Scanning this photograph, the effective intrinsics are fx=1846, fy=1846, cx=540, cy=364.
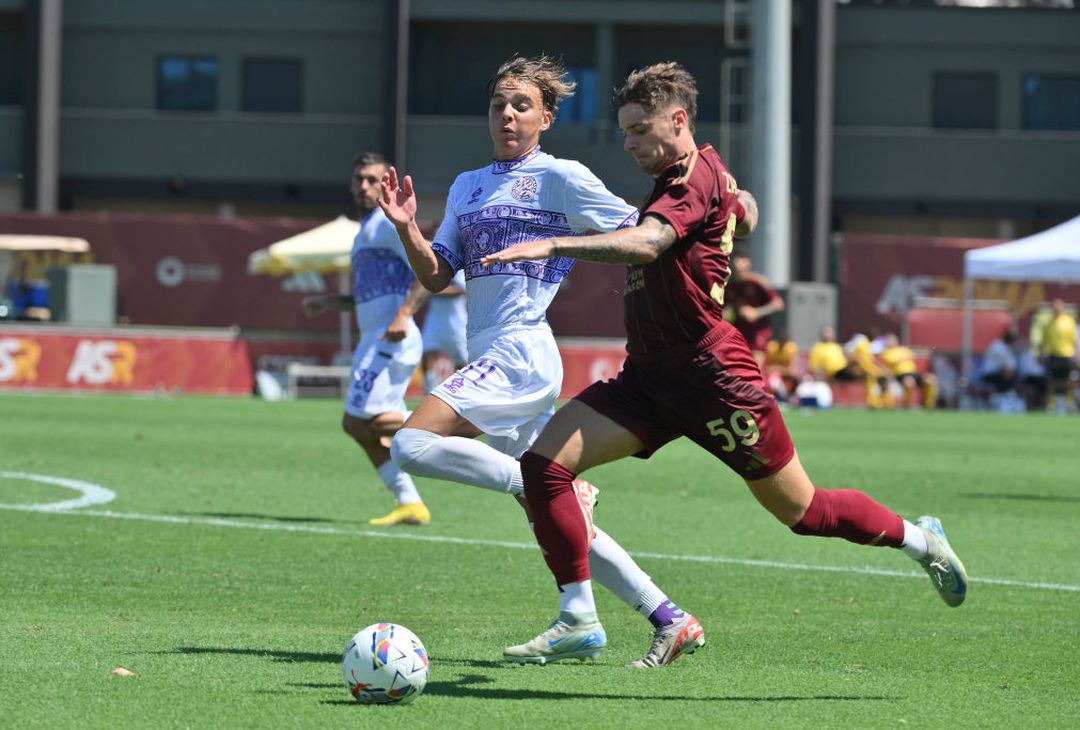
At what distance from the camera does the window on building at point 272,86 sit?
47.4m

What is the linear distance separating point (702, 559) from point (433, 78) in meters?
38.8

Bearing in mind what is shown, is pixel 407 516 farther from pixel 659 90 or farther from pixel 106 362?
pixel 106 362

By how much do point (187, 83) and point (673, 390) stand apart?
43.0 meters

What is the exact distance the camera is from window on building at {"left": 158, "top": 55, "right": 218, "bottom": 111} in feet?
156

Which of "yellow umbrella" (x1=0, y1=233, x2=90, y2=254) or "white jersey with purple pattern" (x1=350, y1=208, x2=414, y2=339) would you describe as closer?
"white jersey with purple pattern" (x1=350, y1=208, x2=414, y2=339)

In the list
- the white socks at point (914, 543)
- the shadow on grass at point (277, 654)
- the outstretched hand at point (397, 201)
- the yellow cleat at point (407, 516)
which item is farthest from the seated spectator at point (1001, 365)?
the shadow on grass at point (277, 654)

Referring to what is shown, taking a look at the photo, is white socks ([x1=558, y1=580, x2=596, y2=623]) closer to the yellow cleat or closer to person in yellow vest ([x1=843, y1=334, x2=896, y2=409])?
the yellow cleat

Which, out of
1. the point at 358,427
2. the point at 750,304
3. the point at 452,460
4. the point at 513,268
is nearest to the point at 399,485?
the point at 358,427

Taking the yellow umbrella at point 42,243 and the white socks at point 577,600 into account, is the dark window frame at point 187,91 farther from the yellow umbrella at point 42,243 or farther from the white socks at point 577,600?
the white socks at point 577,600

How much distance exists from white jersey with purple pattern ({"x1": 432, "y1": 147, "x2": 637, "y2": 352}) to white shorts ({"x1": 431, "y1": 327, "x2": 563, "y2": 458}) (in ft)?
0.25

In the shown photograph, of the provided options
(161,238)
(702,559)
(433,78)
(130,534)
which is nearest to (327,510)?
(130,534)

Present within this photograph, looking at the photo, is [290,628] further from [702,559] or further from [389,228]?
[389,228]

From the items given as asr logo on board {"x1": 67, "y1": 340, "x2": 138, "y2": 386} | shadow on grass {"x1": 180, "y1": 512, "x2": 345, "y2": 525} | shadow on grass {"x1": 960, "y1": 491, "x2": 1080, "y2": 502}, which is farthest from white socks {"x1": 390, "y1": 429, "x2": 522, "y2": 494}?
asr logo on board {"x1": 67, "y1": 340, "x2": 138, "y2": 386}

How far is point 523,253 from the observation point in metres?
5.68
